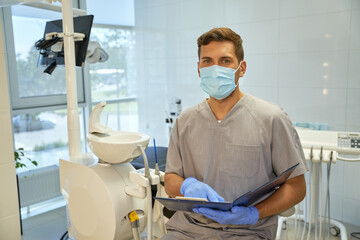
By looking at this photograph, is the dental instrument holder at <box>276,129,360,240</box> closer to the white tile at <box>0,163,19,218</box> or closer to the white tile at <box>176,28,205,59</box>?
the white tile at <box>176,28,205,59</box>

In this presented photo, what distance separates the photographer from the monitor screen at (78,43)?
7.60 feet

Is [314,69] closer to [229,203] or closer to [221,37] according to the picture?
[221,37]

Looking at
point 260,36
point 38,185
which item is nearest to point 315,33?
point 260,36

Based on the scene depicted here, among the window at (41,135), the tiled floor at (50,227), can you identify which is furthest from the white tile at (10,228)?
the window at (41,135)

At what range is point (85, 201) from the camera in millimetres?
2076

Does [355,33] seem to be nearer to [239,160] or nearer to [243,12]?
[243,12]

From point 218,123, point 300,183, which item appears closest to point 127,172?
point 218,123

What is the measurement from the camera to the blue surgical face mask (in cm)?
149

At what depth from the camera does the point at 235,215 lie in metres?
1.32

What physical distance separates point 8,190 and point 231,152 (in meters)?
1.58

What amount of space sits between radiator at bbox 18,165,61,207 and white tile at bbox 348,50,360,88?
2.97 meters

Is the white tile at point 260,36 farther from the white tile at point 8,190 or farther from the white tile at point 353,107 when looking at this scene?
the white tile at point 8,190

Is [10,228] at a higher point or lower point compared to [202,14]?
lower

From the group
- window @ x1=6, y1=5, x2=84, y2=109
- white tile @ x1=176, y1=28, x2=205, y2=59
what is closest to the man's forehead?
white tile @ x1=176, y1=28, x2=205, y2=59
